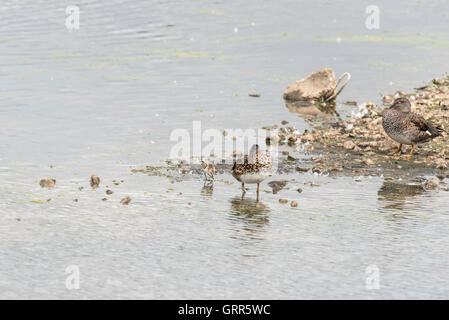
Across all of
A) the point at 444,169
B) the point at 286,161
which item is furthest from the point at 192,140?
the point at 444,169

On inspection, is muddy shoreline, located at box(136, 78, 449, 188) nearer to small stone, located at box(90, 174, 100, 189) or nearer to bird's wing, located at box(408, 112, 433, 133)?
bird's wing, located at box(408, 112, 433, 133)

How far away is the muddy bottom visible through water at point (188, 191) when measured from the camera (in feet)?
35.4

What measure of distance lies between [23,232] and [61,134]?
20.8 ft

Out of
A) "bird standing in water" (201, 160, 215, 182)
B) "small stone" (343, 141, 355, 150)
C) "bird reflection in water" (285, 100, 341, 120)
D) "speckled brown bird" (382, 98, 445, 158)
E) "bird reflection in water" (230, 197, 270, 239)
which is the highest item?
"bird reflection in water" (285, 100, 341, 120)

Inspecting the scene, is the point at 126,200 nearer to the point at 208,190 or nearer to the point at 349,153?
the point at 208,190

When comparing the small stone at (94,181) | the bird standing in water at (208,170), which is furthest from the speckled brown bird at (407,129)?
the small stone at (94,181)

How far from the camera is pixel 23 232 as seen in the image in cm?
1237

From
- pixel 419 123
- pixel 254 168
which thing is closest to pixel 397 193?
pixel 254 168

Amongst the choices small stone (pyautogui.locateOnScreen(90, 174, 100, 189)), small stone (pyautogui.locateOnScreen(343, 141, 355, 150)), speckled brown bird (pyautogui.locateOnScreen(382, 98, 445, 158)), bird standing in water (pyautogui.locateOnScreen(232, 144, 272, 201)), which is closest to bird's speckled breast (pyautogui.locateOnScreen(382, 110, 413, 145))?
speckled brown bird (pyautogui.locateOnScreen(382, 98, 445, 158))

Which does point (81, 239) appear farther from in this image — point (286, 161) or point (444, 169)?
point (444, 169)

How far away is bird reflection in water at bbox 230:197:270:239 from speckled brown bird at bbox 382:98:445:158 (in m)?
4.35

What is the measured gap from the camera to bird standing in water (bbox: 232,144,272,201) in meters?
14.1

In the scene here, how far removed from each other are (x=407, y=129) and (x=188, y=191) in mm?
5255

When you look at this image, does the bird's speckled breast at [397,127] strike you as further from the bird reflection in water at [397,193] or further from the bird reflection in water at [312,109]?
the bird reflection in water at [312,109]
